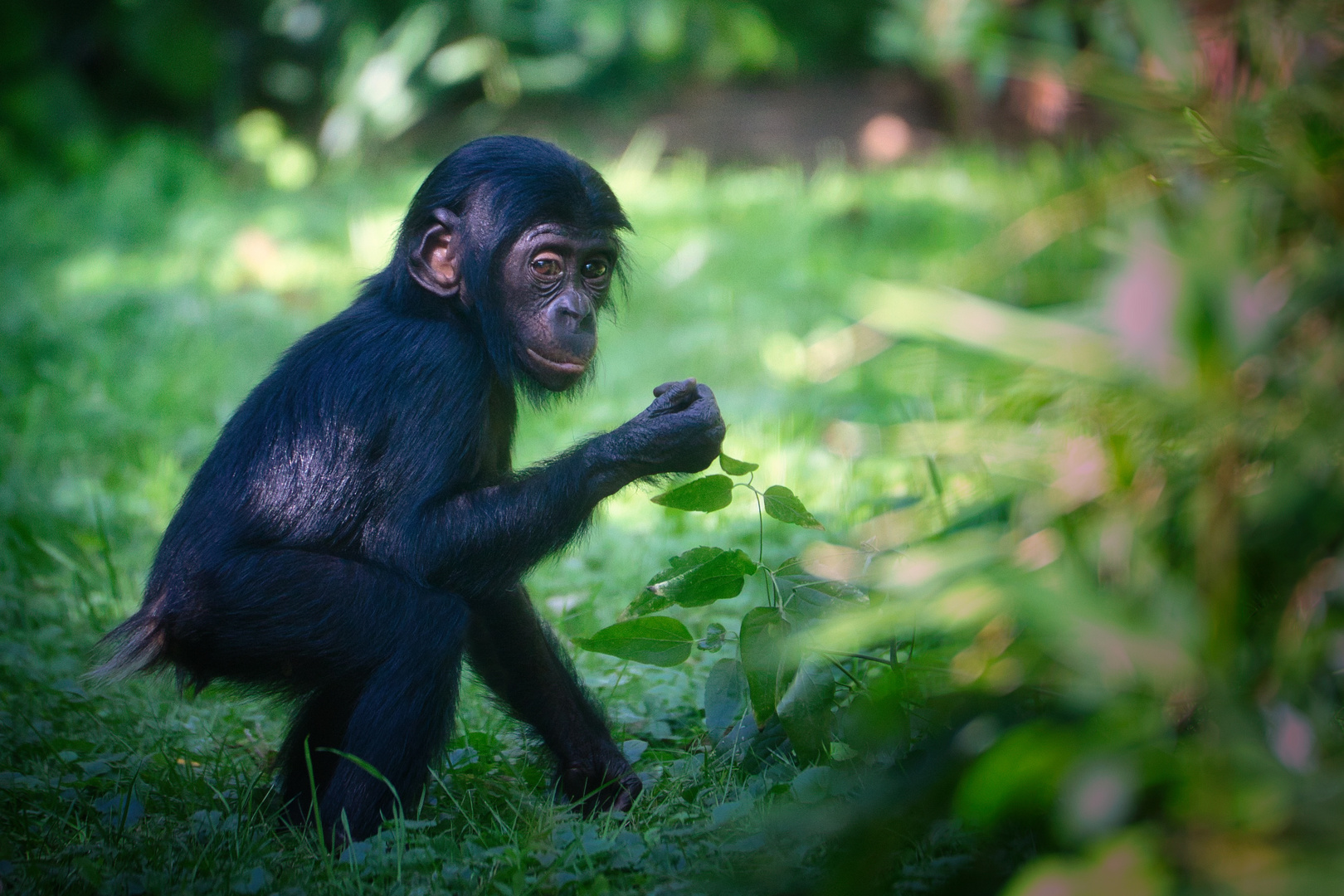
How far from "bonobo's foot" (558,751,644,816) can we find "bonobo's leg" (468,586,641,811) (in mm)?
35

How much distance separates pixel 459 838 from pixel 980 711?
1463 millimetres

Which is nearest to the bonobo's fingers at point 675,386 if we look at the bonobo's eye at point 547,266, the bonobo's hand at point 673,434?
the bonobo's hand at point 673,434

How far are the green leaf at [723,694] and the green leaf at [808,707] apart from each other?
0.14 meters

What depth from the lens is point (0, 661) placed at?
370 cm

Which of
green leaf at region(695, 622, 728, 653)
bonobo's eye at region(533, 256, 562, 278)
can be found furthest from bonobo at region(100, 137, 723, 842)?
green leaf at region(695, 622, 728, 653)

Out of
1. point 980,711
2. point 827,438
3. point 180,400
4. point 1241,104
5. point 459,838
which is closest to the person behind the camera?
point 980,711

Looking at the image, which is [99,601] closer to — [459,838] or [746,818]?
[459,838]

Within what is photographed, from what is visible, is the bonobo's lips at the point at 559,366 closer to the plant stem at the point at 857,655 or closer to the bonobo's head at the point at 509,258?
the bonobo's head at the point at 509,258

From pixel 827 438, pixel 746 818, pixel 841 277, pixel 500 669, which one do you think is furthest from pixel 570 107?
pixel 746 818

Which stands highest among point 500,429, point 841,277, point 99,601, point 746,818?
point 500,429

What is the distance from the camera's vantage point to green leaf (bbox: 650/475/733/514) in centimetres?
273

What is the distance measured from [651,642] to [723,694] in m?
0.22

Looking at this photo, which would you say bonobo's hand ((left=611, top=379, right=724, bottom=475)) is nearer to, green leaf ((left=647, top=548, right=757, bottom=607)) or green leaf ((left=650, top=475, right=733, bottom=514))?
green leaf ((left=650, top=475, right=733, bottom=514))

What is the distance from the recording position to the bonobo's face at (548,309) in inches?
130
